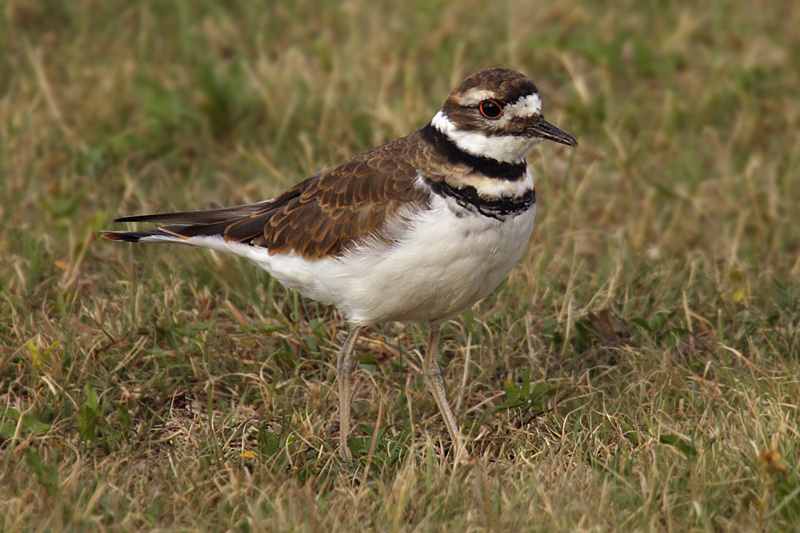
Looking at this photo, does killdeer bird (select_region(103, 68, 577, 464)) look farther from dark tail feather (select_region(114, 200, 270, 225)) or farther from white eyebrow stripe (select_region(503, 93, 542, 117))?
dark tail feather (select_region(114, 200, 270, 225))

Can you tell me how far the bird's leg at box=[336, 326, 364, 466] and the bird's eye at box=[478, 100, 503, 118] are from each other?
1.09m

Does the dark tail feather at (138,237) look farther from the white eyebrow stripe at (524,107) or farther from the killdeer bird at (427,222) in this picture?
the white eyebrow stripe at (524,107)

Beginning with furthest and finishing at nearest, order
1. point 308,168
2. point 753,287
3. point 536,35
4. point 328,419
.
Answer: point 536,35
point 308,168
point 753,287
point 328,419

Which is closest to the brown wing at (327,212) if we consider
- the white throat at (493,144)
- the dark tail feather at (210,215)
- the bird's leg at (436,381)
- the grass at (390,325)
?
the dark tail feather at (210,215)

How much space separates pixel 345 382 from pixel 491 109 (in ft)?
4.45

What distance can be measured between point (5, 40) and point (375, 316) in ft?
16.5

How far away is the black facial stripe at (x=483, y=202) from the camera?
4.41m

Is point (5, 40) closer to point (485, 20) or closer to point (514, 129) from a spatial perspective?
point (485, 20)

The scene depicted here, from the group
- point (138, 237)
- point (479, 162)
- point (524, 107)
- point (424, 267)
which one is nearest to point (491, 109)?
point (524, 107)

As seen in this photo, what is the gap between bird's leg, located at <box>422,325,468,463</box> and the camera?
4.85 m

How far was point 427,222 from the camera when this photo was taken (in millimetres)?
4406

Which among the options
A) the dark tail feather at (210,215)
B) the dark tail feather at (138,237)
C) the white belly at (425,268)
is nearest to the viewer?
the white belly at (425,268)

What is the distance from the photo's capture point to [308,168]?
6.68 meters

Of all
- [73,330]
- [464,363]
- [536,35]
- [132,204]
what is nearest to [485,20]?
[536,35]
